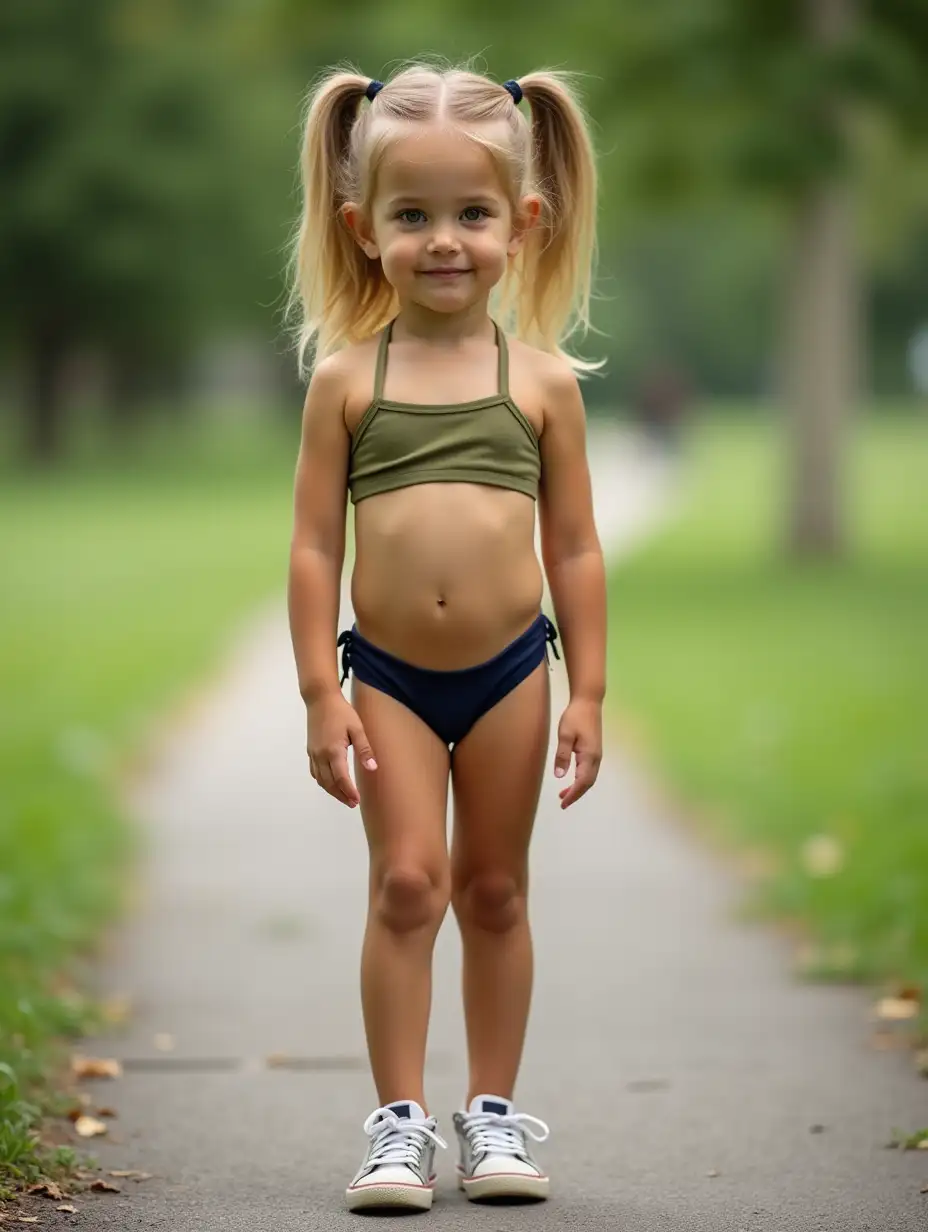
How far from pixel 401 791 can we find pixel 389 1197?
70cm

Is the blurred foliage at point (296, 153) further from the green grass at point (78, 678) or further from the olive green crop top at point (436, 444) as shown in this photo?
the green grass at point (78, 678)

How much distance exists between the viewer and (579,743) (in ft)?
13.3

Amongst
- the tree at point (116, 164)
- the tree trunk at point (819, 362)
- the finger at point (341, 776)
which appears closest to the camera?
the finger at point (341, 776)

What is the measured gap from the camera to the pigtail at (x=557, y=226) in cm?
428

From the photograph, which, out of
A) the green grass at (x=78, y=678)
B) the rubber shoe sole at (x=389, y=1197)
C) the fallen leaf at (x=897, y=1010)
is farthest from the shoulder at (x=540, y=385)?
the fallen leaf at (x=897, y=1010)

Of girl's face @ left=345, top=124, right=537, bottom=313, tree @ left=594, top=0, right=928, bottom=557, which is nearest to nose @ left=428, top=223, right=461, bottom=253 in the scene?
girl's face @ left=345, top=124, right=537, bottom=313

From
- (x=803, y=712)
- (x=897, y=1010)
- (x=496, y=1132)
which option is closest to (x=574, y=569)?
(x=496, y=1132)

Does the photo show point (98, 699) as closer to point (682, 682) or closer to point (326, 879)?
point (682, 682)

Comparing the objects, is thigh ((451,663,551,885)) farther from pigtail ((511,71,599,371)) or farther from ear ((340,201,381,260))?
ear ((340,201,381,260))

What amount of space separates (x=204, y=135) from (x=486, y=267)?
3928cm

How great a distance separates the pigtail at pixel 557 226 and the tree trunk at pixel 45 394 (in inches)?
1599

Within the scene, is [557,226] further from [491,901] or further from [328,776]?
[491,901]

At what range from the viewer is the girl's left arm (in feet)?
13.3

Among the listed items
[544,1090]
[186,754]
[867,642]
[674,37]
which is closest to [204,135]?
[674,37]
